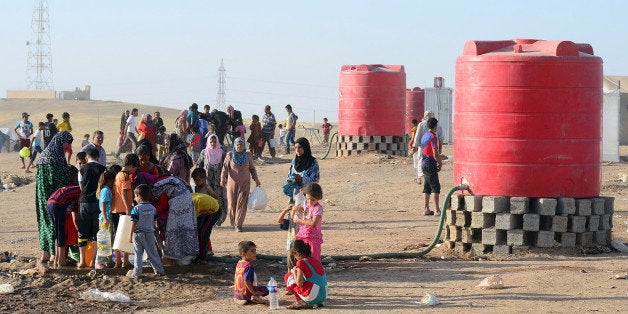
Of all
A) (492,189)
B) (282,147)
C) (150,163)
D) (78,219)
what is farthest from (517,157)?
(282,147)

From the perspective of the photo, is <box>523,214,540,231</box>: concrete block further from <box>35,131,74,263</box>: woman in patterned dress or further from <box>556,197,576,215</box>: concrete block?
<box>35,131,74,263</box>: woman in patterned dress

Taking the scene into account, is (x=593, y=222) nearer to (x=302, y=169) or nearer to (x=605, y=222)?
(x=605, y=222)

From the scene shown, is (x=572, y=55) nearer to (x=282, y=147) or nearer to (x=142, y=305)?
(x=142, y=305)

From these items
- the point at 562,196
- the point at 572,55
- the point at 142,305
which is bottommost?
the point at 142,305

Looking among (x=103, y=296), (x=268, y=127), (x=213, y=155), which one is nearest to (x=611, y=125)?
(x=268, y=127)

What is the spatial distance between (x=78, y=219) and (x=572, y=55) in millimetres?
5684

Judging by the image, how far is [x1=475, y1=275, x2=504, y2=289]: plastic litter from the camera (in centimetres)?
1069

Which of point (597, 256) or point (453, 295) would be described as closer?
point (453, 295)

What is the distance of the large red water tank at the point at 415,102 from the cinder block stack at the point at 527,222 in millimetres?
25637

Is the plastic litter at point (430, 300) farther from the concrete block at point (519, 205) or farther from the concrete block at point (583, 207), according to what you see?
the concrete block at point (583, 207)

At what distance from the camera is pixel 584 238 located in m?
12.9

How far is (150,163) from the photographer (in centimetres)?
1191

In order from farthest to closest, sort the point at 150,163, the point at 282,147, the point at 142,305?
the point at 282,147, the point at 150,163, the point at 142,305

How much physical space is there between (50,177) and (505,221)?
507 cm
